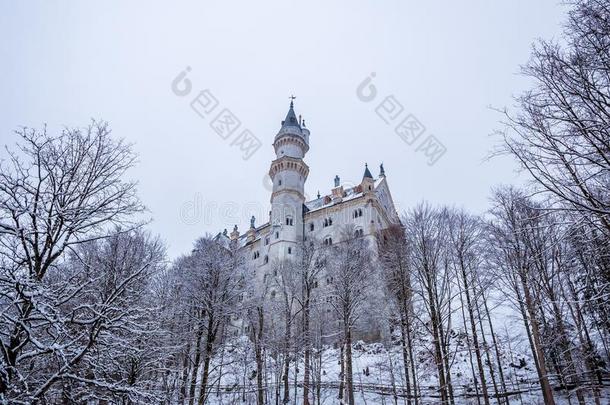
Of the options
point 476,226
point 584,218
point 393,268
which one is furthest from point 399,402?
point 584,218

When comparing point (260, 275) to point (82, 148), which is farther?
point (260, 275)

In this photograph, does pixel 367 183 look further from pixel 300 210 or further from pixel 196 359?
pixel 196 359

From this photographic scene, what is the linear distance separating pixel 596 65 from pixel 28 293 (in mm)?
9387

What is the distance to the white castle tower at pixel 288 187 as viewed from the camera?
47125 mm

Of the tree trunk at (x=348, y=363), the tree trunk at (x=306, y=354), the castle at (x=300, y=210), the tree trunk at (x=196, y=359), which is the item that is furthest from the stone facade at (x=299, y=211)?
the tree trunk at (x=196, y=359)

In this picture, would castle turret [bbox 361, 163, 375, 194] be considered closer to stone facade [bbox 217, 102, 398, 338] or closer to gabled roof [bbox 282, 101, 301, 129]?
stone facade [bbox 217, 102, 398, 338]

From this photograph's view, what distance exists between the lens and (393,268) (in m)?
20.4

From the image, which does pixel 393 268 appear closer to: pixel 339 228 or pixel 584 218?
pixel 584 218

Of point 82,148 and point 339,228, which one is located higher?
point 339,228

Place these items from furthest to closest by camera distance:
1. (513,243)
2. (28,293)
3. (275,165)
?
1. (275,165)
2. (513,243)
3. (28,293)

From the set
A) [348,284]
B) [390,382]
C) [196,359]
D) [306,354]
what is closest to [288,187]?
[348,284]

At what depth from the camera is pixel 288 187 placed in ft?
166

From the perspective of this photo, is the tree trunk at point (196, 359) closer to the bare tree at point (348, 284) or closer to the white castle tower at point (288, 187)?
the bare tree at point (348, 284)

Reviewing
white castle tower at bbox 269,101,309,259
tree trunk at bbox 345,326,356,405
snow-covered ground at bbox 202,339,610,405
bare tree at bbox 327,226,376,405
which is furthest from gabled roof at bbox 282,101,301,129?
tree trunk at bbox 345,326,356,405
